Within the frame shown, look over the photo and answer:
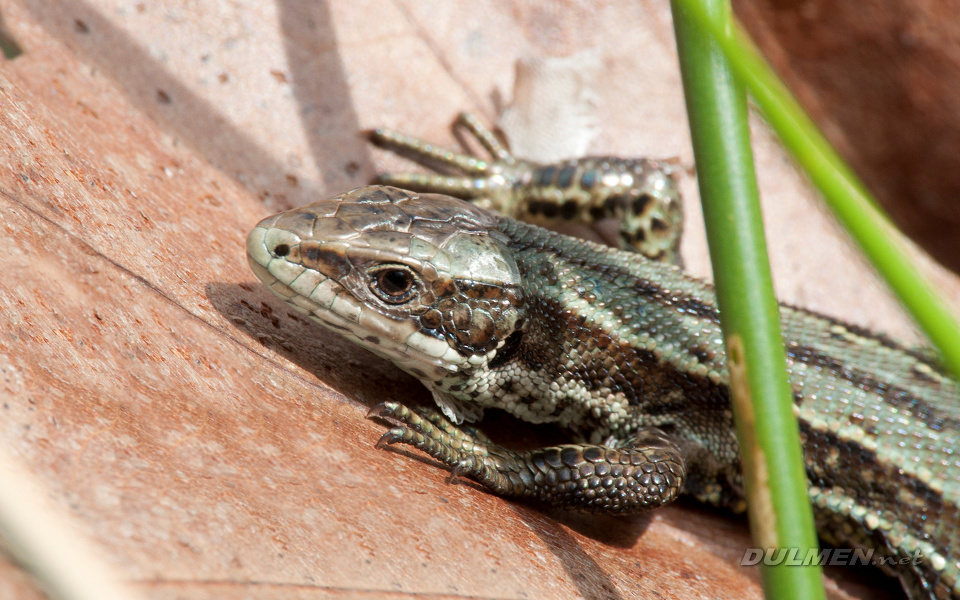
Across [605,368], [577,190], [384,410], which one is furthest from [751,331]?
[577,190]

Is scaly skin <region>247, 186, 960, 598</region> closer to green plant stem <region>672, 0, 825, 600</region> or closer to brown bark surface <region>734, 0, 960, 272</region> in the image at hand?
green plant stem <region>672, 0, 825, 600</region>

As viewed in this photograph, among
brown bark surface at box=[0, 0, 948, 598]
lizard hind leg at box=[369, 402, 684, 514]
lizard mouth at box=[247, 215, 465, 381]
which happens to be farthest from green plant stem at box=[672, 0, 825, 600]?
lizard mouth at box=[247, 215, 465, 381]

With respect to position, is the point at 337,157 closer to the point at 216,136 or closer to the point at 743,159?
the point at 216,136

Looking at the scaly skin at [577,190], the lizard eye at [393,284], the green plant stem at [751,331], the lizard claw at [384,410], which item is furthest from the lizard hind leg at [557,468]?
the scaly skin at [577,190]

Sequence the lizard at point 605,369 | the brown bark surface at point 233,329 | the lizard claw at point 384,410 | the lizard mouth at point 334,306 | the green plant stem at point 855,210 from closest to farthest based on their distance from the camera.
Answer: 1. the green plant stem at point 855,210
2. the brown bark surface at point 233,329
3. the lizard claw at point 384,410
4. the lizard mouth at point 334,306
5. the lizard at point 605,369

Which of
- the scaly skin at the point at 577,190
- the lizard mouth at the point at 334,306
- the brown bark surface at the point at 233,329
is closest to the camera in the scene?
the brown bark surface at the point at 233,329

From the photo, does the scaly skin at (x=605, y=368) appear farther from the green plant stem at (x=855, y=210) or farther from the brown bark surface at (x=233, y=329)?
the green plant stem at (x=855, y=210)
